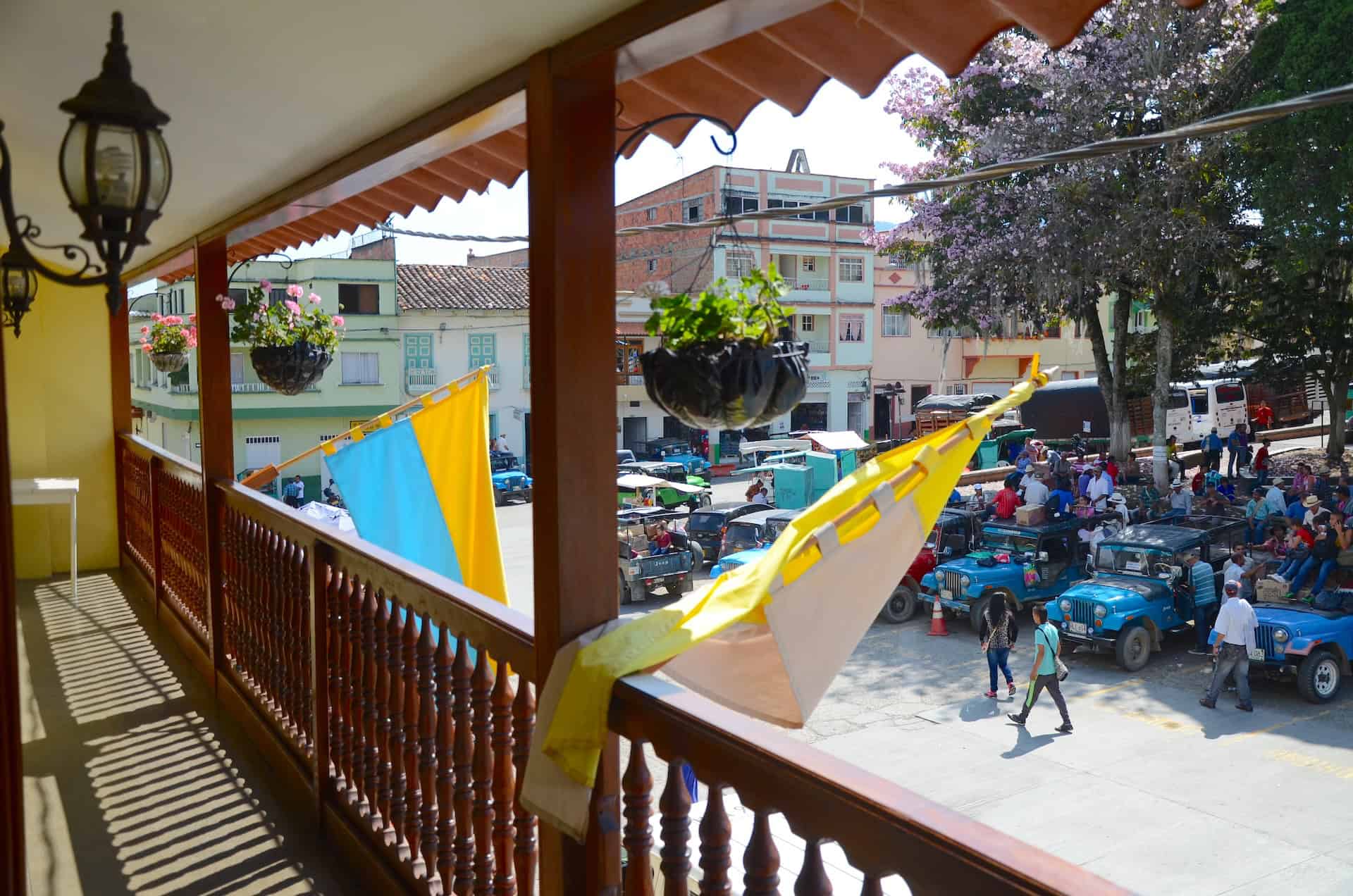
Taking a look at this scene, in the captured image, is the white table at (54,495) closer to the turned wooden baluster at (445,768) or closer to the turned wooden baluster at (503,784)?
the turned wooden baluster at (445,768)

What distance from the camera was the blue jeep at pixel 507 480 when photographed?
25.4m

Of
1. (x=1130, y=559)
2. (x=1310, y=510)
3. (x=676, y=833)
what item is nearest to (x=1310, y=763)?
(x=1130, y=559)

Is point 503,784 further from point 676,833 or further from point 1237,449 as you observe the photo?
point 1237,449

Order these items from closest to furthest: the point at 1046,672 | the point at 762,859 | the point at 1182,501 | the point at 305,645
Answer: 1. the point at 762,859
2. the point at 305,645
3. the point at 1046,672
4. the point at 1182,501

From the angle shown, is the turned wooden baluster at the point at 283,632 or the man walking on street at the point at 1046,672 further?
the man walking on street at the point at 1046,672

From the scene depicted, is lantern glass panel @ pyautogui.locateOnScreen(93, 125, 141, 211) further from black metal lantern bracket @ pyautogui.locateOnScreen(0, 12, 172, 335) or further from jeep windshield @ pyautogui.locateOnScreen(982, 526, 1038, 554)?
jeep windshield @ pyautogui.locateOnScreen(982, 526, 1038, 554)

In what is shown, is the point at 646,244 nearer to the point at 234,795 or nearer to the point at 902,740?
the point at 902,740

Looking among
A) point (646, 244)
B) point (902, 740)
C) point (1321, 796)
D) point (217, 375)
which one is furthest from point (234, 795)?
point (646, 244)

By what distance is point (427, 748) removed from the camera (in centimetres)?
290

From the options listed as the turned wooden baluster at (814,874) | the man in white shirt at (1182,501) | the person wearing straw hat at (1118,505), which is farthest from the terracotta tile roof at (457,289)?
the turned wooden baluster at (814,874)

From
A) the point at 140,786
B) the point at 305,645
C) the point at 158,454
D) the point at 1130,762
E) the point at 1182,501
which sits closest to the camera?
the point at 305,645

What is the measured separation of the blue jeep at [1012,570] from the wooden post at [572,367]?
12.4 metres

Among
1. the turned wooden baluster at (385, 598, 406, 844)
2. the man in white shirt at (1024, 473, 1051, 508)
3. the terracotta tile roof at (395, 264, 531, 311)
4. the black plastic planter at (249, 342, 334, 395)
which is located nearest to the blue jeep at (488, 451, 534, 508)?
the terracotta tile roof at (395, 264, 531, 311)

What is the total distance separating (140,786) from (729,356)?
322cm
